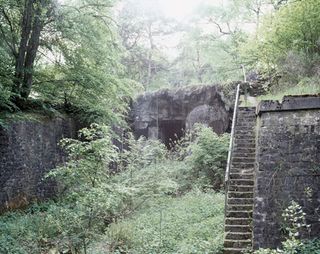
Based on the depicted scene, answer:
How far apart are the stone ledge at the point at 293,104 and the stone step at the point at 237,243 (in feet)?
9.56

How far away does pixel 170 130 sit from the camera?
2159 centimetres

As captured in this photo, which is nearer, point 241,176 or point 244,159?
point 241,176

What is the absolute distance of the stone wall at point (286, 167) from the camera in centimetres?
776

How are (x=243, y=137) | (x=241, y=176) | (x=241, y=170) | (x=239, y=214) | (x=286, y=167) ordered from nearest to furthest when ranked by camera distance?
1. (x=286, y=167)
2. (x=239, y=214)
3. (x=241, y=176)
4. (x=241, y=170)
5. (x=243, y=137)

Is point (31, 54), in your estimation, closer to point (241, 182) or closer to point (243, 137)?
point (243, 137)

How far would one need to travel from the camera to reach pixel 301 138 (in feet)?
26.7

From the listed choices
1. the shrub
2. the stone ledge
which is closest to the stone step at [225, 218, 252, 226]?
the stone ledge

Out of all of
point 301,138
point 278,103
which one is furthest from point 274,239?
point 278,103

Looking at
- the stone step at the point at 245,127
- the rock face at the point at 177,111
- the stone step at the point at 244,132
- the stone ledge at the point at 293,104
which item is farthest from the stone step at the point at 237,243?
the rock face at the point at 177,111

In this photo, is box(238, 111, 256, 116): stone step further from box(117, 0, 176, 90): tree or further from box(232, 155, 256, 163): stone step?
box(117, 0, 176, 90): tree

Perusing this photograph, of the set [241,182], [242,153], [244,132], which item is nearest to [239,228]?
[241,182]

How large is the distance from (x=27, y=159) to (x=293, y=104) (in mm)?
8005

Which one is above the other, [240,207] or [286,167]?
[286,167]

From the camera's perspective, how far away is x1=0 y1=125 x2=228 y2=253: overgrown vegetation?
7.06m
